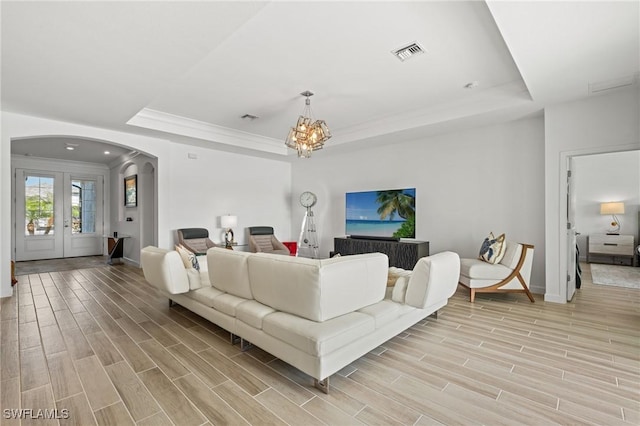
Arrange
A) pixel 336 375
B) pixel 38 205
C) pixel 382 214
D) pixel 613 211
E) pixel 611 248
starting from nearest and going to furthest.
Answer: pixel 336 375 < pixel 382 214 < pixel 611 248 < pixel 613 211 < pixel 38 205

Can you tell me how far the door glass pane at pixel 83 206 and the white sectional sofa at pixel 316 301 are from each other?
7371 millimetres

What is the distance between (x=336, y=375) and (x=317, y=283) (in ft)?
2.47

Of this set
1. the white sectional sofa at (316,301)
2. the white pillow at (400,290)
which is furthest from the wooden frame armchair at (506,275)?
the white pillow at (400,290)

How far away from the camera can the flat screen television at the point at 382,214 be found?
17.9 feet

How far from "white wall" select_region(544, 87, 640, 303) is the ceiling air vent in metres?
2.21

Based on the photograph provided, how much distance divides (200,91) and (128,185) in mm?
4733

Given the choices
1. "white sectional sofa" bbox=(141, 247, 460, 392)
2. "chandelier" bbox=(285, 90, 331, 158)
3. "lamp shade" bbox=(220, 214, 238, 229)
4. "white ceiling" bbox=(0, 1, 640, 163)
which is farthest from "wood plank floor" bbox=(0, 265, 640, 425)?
"lamp shade" bbox=(220, 214, 238, 229)

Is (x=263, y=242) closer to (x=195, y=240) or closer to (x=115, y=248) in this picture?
(x=195, y=240)

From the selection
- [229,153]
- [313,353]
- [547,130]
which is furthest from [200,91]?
[547,130]

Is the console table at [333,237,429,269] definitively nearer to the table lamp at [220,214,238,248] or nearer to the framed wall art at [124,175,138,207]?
the table lamp at [220,214,238,248]

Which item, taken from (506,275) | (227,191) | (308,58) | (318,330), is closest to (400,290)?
(318,330)

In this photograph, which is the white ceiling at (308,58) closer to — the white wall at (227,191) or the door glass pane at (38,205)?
the white wall at (227,191)

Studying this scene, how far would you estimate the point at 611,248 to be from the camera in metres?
6.67

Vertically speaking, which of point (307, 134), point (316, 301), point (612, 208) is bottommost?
point (316, 301)
